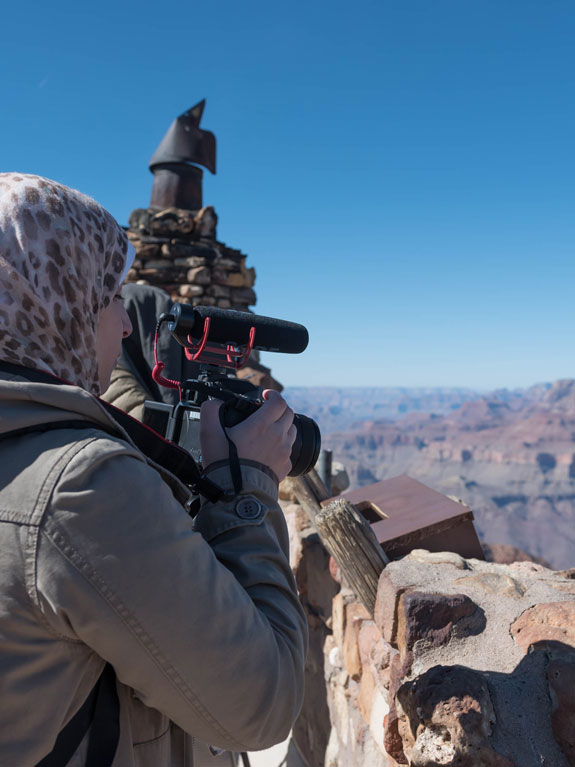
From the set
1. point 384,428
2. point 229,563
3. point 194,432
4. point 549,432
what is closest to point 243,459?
point 229,563

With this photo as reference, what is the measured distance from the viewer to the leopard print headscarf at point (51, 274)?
29.5 inches

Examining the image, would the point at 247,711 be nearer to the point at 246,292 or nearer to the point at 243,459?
the point at 243,459

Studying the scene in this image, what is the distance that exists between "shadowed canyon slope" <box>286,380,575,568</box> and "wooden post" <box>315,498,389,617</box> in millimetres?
74568

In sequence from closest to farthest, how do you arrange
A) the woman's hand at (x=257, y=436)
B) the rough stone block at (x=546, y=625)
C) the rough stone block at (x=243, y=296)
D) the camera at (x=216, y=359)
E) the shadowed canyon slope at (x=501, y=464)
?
the woman's hand at (x=257, y=436) < the camera at (x=216, y=359) < the rough stone block at (x=546, y=625) < the rough stone block at (x=243, y=296) < the shadowed canyon slope at (x=501, y=464)

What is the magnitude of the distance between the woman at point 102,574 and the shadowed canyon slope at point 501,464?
7556 centimetres

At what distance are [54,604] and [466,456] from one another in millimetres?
127541

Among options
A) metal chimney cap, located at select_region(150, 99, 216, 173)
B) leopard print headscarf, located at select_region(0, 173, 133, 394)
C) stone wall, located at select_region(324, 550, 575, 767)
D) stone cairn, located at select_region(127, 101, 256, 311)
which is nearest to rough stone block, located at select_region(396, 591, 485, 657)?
stone wall, located at select_region(324, 550, 575, 767)

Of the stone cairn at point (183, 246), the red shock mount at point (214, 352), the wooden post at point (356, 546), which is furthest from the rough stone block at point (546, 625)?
the stone cairn at point (183, 246)

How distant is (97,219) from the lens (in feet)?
2.84

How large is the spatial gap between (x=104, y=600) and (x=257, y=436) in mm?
341

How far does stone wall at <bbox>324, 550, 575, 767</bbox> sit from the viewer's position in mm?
1129

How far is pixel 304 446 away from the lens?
3.52 feet

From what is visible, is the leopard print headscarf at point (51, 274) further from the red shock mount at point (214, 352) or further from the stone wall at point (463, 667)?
the stone wall at point (463, 667)

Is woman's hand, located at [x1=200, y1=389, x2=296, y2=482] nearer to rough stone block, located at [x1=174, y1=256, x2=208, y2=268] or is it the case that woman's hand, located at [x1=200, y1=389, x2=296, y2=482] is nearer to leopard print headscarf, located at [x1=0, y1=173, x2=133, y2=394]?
leopard print headscarf, located at [x1=0, y1=173, x2=133, y2=394]
